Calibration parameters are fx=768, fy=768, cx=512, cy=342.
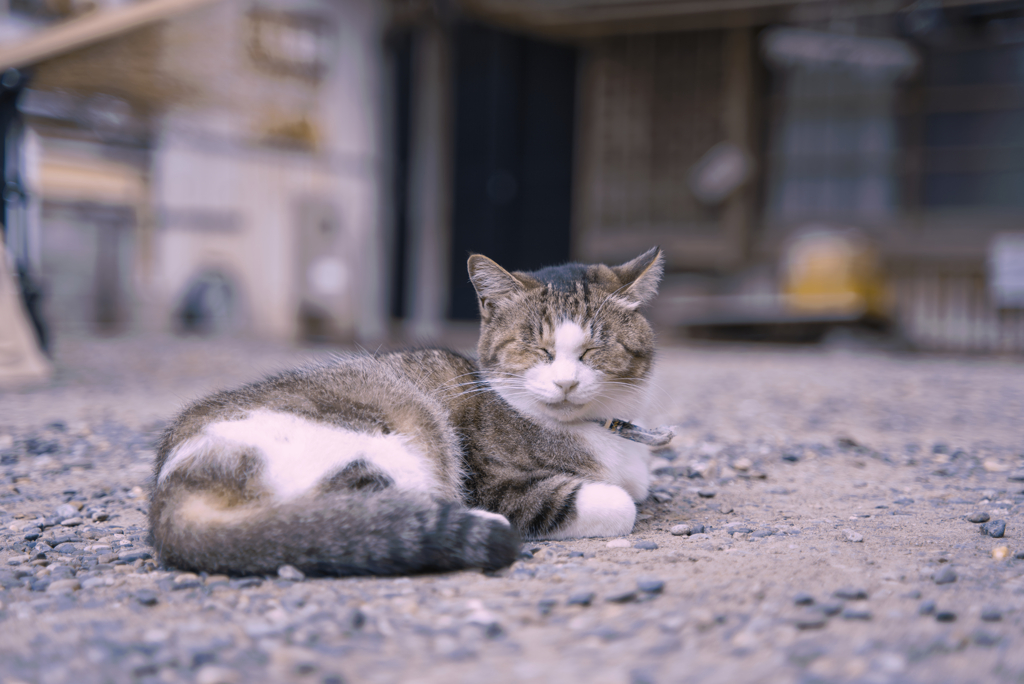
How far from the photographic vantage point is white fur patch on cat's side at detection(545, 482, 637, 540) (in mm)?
2441

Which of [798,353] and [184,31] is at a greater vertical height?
[184,31]

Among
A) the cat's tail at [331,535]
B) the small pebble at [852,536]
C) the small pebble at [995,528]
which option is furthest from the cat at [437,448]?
the small pebble at [995,528]

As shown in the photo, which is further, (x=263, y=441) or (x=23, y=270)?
(x=23, y=270)

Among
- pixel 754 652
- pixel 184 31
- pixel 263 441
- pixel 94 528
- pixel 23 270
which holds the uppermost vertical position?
pixel 184 31

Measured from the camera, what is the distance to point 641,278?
2764 millimetres

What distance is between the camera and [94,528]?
2.71 meters

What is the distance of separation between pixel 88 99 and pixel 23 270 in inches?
56.6

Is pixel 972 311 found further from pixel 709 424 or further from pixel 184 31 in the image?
pixel 184 31

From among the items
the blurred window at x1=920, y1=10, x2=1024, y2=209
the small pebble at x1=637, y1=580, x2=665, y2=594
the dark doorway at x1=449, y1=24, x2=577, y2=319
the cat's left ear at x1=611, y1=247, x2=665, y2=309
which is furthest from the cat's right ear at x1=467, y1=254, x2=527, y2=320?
the blurred window at x1=920, y1=10, x2=1024, y2=209

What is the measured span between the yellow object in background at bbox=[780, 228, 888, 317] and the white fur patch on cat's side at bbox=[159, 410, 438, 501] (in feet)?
24.1

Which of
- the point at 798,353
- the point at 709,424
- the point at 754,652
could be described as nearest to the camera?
the point at 754,652

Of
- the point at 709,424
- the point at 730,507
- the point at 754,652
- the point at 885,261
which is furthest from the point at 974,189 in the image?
the point at 754,652

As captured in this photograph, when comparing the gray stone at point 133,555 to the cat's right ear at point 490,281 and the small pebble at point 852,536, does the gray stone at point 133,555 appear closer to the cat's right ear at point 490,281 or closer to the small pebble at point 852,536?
the cat's right ear at point 490,281

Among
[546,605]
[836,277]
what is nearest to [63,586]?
[546,605]
